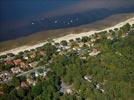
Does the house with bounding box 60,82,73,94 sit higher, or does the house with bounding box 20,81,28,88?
the house with bounding box 20,81,28,88

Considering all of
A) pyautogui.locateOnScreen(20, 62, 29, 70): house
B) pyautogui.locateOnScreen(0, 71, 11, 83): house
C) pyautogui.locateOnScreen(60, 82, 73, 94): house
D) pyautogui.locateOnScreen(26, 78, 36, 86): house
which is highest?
pyautogui.locateOnScreen(26, 78, 36, 86): house

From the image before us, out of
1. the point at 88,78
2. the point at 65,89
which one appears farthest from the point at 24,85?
the point at 88,78

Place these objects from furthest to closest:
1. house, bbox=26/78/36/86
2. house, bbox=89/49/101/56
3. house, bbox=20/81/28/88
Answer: house, bbox=89/49/101/56
house, bbox=26/78/36/86
house, bbox=20/81/28/88

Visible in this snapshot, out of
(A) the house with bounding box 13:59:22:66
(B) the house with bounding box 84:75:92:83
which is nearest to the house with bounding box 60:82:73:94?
(B) the house with bounding box 84:75:92:83

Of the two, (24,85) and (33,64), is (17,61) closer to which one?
(33,64)

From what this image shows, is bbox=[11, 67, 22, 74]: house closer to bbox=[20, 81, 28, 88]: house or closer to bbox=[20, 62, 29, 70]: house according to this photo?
bbox=[20, 62, 29, 70]: house

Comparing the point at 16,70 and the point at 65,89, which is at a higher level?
the point at 16,70

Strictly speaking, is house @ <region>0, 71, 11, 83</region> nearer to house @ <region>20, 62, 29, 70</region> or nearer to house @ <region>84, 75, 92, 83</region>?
house @ <region>20, 62, 29, 70</region>

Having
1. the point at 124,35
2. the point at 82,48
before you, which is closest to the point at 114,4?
the point at 124,35

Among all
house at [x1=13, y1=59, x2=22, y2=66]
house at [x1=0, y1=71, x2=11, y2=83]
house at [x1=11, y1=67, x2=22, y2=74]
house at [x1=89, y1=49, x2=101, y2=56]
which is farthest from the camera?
house at [x1=89, y1=49, x2=101, y2=56]

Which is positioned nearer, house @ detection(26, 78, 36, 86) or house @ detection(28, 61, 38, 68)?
house @ detection(26, 78, 36, 86)

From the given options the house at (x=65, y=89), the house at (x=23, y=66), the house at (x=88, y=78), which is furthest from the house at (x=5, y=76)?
the house at (x=88, y=78)
